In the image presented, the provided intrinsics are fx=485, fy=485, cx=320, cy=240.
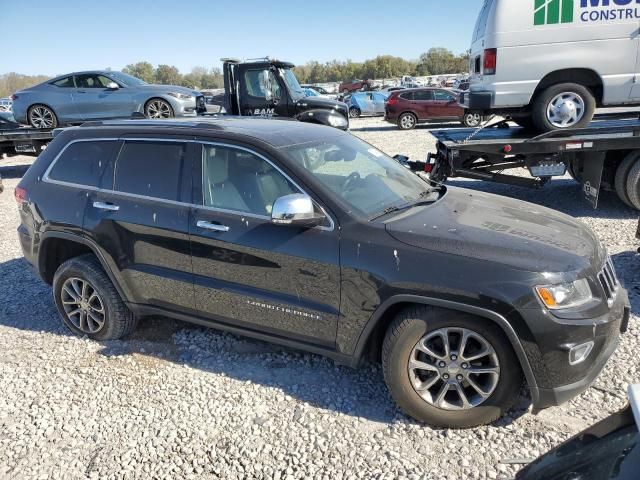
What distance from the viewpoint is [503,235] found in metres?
2.79

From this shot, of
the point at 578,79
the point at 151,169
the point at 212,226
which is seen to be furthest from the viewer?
the point at 578,79

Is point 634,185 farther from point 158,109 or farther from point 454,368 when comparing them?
point 158,109

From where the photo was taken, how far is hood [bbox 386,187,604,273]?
2.61 meters

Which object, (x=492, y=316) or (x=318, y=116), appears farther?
(x=318, y=116)

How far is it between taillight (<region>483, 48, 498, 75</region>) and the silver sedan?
24.8ft

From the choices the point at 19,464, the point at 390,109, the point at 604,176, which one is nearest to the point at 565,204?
the point at 604,176

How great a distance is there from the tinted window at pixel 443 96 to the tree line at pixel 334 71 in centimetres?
5379

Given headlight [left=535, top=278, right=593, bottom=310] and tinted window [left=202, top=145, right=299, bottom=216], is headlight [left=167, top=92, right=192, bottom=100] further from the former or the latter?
headlight [left=535, top=278, right=593, bottom=310]

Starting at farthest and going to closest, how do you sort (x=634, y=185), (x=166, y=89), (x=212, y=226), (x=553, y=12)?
(x=166, y=89) < (x=553, y=12) < (x=634, y=185) < (x=212, y=226)

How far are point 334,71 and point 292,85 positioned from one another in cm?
8784

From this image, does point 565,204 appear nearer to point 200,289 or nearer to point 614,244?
point 614,244

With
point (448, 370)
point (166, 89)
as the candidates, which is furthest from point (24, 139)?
point (448, 370)

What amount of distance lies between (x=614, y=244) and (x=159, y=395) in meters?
5.14

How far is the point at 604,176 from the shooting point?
22.5 feet
